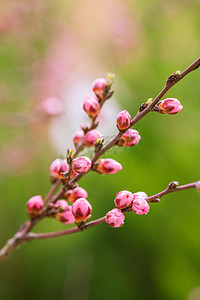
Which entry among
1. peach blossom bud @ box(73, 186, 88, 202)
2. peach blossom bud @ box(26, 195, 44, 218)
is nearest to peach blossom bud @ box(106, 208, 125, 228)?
peach blossom bud @ box(73, 186, 88, 202)

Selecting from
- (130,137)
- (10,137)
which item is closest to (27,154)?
(10,137)

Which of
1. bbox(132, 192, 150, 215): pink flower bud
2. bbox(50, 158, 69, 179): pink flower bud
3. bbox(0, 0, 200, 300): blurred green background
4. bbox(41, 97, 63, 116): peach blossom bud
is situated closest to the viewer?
bbox(132, 192, 150, 215): pink flower bud

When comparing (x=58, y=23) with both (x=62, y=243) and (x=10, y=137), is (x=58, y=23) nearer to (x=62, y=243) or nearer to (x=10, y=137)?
(x=10, y=137)

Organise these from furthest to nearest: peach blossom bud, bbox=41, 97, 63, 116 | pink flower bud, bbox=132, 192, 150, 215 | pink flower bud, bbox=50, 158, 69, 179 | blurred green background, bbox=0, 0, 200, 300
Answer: blurred green background, bbox=0, 0, 200, 300 < peach blossom bud, bbox=41, 97, 63, 116 < pink flower bud, bbox=50, 158, 69, 179 < pink flower bud, bbox=132, 192, 150, 215

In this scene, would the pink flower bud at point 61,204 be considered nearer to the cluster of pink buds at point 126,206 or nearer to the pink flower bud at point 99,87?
the cluster of pink buds at point 126,206

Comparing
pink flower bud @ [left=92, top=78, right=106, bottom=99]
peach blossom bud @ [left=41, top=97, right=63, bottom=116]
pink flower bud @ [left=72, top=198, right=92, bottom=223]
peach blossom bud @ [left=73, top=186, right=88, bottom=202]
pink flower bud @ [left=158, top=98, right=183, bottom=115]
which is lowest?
pink flower bud @ [left=72, top=198, right=92, bottom=223]

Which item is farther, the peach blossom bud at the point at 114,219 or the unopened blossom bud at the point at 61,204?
the unopened blossom bud at the point at 61,204

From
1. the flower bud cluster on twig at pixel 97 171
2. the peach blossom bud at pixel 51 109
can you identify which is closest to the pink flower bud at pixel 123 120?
the flower bud cluster on twig at pixel 97 171

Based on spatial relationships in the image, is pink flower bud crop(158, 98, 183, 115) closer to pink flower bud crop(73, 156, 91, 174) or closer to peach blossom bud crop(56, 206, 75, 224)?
pink flower bud crop(73, 156, 91, 174)

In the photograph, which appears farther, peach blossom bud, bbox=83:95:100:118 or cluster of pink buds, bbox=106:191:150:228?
peach blossom bud, bbox=83:95:100:118
